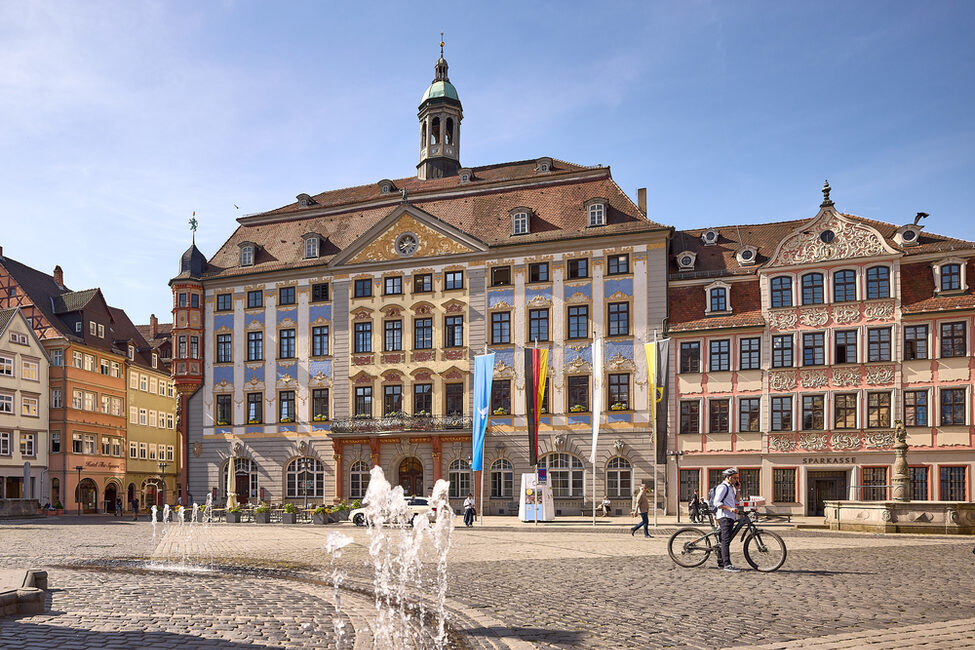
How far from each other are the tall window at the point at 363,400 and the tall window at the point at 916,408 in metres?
26.4

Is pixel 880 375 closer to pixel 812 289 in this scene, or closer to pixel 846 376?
pixel 846 376

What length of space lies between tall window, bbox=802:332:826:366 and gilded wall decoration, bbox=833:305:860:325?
1.00 metres

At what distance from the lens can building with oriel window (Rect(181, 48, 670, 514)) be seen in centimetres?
4662

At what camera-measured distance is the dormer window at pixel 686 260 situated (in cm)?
4641

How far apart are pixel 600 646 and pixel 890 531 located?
72.4ft

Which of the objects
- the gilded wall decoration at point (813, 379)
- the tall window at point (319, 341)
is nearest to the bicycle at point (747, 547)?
the gilded wall decoration at point (813, 379)

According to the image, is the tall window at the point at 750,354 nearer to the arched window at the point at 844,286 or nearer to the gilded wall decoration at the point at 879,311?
the arched window at the point at 844,286

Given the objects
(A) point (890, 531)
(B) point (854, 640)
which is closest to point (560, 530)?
(A) point (890, 531)

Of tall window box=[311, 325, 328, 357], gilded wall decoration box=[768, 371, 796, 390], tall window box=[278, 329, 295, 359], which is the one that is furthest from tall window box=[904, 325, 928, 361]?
tall window box=[278, 329, 295, 359]

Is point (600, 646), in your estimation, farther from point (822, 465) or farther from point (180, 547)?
point (822, 465)

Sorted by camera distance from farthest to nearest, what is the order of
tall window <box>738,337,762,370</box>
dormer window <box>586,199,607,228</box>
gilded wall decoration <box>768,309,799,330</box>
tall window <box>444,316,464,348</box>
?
tall window <box>444,316,464,348</box> → dormer window <box>586,199,607,228</box> → tall window <box>738,337,762,370</box> → gilded wall decoration <box>768,309,799,330</box>

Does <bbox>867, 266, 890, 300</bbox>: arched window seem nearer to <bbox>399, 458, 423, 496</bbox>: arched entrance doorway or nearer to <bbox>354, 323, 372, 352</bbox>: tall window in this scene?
<bbox>399, 458, 423, 496</bbox>: arched entrance doorway

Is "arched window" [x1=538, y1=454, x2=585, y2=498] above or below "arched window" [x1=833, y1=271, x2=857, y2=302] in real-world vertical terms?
below

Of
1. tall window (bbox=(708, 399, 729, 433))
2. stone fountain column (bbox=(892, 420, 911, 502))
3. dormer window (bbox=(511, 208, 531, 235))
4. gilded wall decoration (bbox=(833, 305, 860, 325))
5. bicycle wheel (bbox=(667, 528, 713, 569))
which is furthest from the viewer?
dormer window (bbox=(511, 208, 531, 235))
